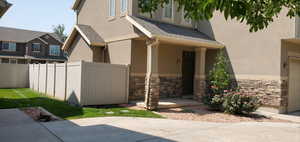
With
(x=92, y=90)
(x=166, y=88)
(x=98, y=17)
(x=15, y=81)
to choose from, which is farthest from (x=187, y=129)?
(x=15, y=81)

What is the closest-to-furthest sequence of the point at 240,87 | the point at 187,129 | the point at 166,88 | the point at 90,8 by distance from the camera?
the point at 187,129 → the point at 240,87 → the point at 166,88 → the point at 90,8

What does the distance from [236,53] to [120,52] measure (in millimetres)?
5994

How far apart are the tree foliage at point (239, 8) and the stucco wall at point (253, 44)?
6424mm

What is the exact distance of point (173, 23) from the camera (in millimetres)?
12992

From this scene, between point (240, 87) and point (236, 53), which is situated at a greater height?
point (236, 53)

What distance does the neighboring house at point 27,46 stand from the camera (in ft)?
99.2

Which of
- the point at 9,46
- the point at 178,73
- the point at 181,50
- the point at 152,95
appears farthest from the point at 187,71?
the point at 9,46

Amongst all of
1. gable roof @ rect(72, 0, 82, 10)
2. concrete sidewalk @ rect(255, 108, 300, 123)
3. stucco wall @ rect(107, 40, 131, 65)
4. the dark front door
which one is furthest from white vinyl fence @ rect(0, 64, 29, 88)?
concrete sidewalk @ rect(255, 108, 300, 123)

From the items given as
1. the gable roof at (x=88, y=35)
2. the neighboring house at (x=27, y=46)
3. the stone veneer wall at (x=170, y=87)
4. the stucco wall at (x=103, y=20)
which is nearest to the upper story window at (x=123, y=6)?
the stucco wall at (x=103, y=20)

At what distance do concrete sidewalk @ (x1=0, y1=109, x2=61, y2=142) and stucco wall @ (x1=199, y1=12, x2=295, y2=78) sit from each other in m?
9.30

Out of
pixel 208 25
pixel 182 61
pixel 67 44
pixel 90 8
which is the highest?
pixel 90 8

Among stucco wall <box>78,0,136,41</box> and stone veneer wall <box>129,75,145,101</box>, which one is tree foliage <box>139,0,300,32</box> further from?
stucco wall <box>78,0,136,41</box>

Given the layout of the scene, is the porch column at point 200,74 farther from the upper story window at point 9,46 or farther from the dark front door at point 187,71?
the upper story window at point 9,46

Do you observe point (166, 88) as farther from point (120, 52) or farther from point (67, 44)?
point (67, 44)
